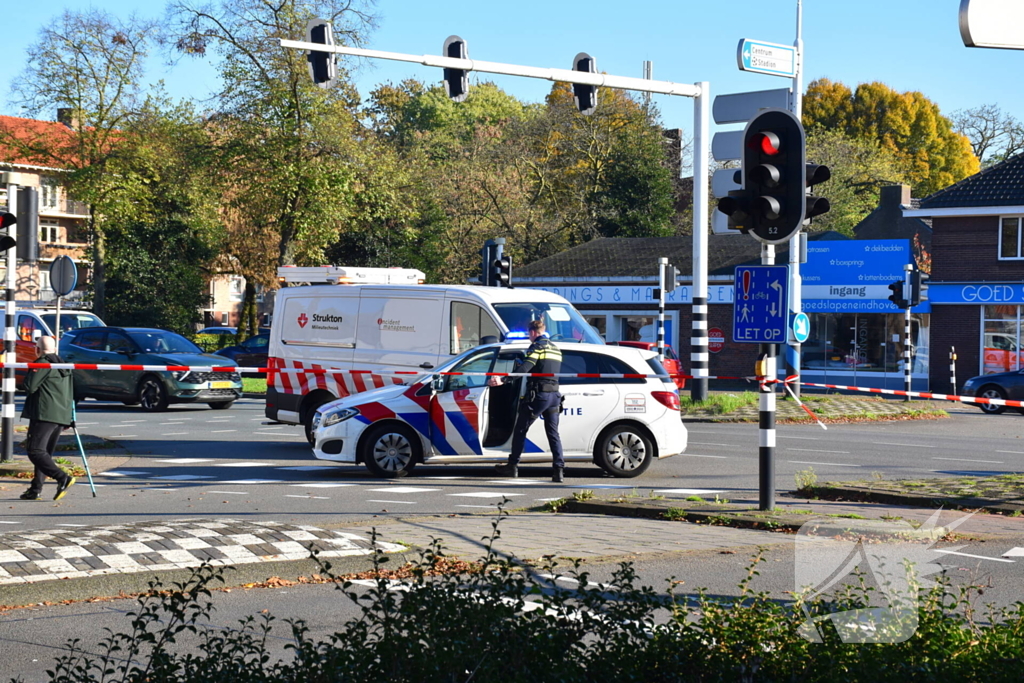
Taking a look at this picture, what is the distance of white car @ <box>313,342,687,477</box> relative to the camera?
14055 mm

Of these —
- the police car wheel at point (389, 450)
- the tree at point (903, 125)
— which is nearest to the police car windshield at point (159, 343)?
the police car wheel at point (389, 450)

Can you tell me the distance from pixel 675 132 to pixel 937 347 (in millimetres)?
32785

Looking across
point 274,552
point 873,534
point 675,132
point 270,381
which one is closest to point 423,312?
point 270,381

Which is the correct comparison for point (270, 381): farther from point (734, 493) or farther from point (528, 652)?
point (528, 652)

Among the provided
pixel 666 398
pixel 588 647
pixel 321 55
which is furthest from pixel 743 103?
pixel 588 647

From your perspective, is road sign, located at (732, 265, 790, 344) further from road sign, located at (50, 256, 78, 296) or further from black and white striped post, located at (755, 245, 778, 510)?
road sign, located at (50, 256, 78, 296)

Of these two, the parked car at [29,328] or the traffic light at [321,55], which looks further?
the parked car at [29,328]

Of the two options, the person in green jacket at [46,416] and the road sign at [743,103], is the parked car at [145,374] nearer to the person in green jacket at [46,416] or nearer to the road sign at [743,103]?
the person in green jacket at [46,416]

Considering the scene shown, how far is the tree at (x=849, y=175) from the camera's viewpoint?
59.9 meters

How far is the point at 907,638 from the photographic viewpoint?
438cm

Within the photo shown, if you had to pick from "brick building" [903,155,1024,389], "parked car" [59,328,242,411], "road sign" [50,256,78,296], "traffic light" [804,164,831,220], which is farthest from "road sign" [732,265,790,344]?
"brick building" [903,155,1024,389]

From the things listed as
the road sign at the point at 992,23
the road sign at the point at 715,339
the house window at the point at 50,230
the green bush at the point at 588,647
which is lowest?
the green bush at the point at 588,647

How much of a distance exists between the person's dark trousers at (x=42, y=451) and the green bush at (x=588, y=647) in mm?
7576

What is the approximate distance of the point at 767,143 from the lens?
9.60 meters
